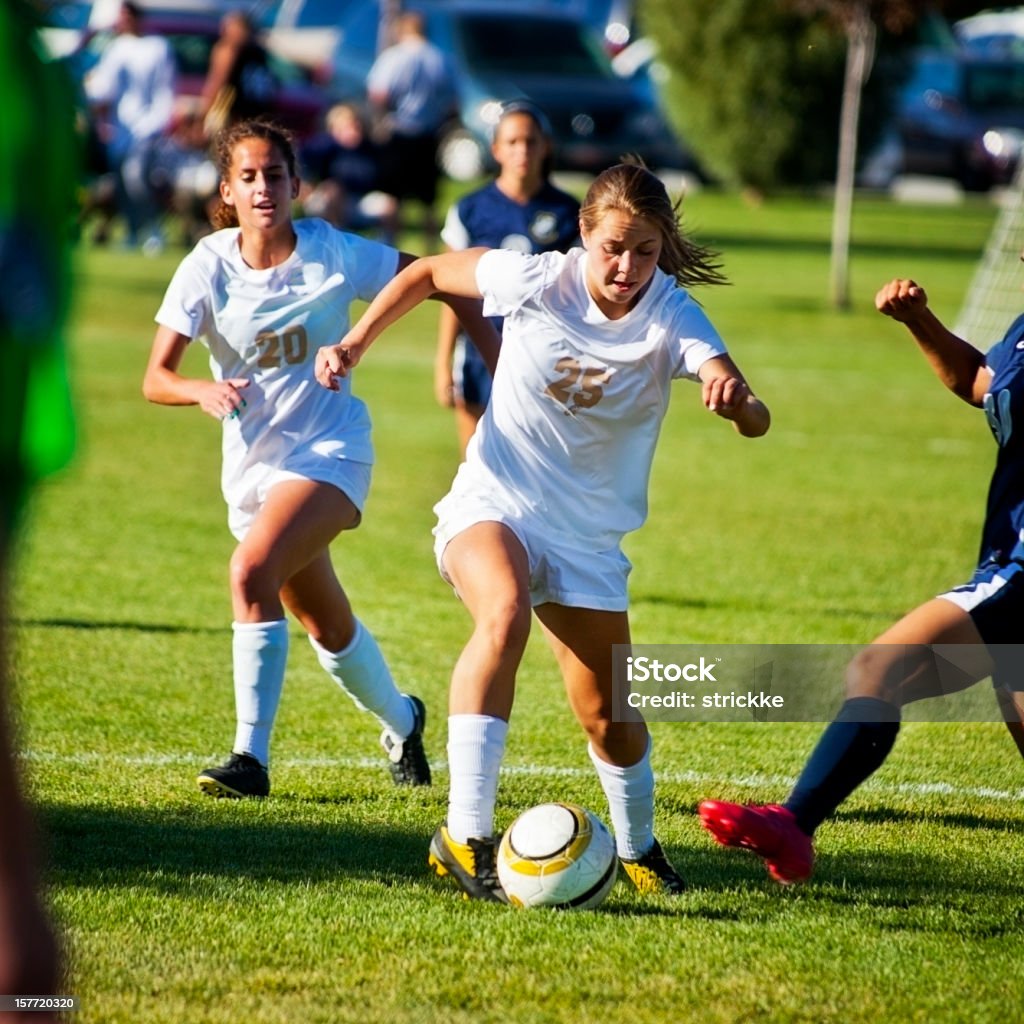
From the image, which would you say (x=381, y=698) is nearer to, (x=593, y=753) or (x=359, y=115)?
(x=593, y=753)

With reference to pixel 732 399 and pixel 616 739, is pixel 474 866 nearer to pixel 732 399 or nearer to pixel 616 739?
pixel 616 739

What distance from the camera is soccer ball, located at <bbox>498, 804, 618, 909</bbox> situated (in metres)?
4.36

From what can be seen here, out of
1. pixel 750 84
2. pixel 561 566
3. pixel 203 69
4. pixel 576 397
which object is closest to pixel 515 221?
pixel 576 397

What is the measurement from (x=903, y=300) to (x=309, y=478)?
6.22 ft

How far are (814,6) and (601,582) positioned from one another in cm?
1702

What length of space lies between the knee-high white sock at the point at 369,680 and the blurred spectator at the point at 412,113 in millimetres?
16167

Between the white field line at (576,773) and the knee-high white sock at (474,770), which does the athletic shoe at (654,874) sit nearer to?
the knee-high white sock at (474,770)

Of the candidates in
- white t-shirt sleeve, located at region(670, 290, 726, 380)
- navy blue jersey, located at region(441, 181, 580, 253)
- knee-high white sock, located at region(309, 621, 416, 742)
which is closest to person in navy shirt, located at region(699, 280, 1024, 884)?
white t-shirt sleeve, located at region(670, 290, 726, 380)

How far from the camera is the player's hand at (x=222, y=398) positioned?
16.1 feet

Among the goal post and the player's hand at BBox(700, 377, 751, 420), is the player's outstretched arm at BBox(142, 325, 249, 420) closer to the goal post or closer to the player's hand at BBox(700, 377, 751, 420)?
the player's hand at BBox(700, 377, 751, 420)

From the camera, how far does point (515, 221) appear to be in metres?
8.02

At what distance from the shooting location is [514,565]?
4453mm

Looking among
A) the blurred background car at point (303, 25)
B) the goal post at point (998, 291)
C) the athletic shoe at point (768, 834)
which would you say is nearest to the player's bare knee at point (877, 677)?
the athletic shoe at point (768, 834)

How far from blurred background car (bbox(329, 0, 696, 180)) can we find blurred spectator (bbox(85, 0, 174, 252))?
5272mm
